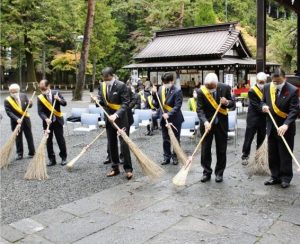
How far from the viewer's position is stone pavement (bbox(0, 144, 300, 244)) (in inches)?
148

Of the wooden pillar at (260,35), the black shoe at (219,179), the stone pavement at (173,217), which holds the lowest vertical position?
the stone pavement at (173,217)

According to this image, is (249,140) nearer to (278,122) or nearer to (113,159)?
(278,122)

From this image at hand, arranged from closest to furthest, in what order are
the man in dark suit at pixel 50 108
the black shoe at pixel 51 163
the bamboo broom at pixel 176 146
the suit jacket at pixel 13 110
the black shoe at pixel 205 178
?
the black shoe at pixel 205 178, the bamboo broom at pixel 176 146, the man in dark suit at pixel 50 108, the black shoe at pixel 51 163, the suit jacket at pixel 13 110

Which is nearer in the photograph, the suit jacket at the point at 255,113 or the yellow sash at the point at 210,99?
the yellow sash at the point at 210,99

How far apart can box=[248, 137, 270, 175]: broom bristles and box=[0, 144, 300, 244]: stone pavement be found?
21.2 inches

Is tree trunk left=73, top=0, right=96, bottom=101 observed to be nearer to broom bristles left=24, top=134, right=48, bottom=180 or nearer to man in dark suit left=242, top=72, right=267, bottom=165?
man in dark suit left=242, top=72, right=267, bottom=165

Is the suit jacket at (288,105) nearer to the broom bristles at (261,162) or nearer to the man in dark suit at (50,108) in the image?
the broom bristles at (261,162)

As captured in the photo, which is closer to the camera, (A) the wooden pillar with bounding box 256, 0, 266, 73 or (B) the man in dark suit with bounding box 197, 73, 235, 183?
(B) the man in dark suit with bounding box 197, 73, 235, 183

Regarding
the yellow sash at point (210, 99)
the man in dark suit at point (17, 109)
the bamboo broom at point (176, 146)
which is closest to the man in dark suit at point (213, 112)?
the yellow sash at point (210, 99)

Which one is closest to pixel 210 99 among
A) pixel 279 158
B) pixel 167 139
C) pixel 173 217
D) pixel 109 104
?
pixel 279 158

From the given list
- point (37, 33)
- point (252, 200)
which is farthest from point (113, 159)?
point (37, 33)

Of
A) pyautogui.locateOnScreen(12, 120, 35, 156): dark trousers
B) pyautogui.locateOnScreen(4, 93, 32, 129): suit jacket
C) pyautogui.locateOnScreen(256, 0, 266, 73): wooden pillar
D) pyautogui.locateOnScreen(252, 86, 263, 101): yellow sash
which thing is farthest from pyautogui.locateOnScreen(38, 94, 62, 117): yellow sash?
pyautogui.locateOnScreen(256, 0, 266, 73): wooden pillar

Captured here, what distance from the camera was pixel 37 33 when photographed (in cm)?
2819

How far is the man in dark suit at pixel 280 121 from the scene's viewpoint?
518 centimetres
